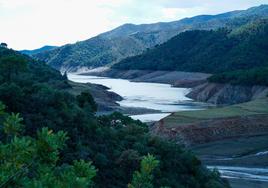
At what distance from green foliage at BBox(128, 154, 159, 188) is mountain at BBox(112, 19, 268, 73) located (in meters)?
124

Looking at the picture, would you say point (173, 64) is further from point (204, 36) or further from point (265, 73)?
point (265, 73)

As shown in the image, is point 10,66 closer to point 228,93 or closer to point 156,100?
point 156,100

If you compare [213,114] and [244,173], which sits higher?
[213,114]

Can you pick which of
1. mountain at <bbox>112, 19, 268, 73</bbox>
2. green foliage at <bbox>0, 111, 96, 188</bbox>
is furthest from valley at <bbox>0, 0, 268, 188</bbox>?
mountain at <bbox>112, 19, 268, 73</bbox>

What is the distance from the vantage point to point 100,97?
314 feet

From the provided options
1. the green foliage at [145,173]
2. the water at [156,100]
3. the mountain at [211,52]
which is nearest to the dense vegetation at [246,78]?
the water at [156,100]

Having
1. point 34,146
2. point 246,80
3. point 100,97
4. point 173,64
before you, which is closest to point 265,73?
point 246,80

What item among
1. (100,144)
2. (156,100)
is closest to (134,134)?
(100,144)

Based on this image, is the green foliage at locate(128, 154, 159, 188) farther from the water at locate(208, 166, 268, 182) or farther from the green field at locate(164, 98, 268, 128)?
the green field at locate(164, 98, 268, 128)

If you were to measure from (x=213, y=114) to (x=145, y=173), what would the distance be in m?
60.3

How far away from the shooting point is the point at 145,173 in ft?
19.2

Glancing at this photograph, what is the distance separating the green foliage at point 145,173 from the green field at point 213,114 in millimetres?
51711

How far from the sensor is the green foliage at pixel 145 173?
18.7 feet

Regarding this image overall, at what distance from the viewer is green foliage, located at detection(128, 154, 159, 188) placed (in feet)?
18.7
